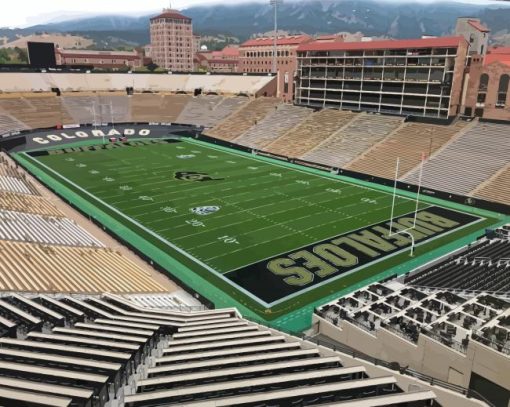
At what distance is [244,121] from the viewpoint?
231 ft

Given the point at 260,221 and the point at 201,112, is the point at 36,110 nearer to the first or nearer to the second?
the point at 201,112

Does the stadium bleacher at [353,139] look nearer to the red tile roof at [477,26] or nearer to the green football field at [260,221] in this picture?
the green football field at [260,221]

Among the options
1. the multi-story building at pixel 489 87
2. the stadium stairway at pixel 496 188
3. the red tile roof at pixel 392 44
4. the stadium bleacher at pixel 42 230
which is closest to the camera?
the stadium bleacher at pixel 42 230

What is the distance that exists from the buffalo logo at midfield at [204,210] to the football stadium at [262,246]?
0.52 m

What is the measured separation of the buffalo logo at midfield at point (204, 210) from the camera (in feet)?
118

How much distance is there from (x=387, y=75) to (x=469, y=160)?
17168 millimetres

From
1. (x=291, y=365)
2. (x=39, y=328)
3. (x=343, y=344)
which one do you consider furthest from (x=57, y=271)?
(x=291, y=365)

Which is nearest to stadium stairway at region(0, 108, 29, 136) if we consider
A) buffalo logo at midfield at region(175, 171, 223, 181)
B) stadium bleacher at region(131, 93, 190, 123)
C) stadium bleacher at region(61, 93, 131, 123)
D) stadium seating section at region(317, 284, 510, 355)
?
stadium bleacher at region(61, 93, 131, 123)

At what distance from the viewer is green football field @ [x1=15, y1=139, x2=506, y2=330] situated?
83.6 feet

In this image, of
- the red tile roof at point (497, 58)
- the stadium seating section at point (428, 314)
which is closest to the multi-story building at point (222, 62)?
the red tile roof at point (497, 58)

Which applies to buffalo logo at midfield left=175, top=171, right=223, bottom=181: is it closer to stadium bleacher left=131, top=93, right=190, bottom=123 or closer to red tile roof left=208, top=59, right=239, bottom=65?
stadium bleacher left=131, top=93, right=190, bottom=123

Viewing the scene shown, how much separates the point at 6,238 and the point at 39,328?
13.8 meters

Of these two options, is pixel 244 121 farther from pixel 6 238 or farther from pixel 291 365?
pixel 291 365

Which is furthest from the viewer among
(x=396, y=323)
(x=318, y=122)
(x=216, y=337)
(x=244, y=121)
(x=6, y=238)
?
(x=244, y=121)
